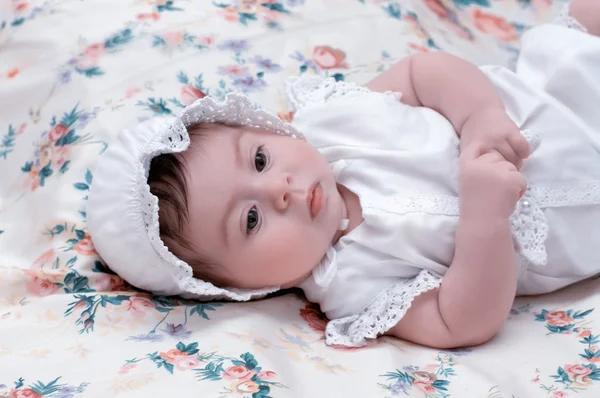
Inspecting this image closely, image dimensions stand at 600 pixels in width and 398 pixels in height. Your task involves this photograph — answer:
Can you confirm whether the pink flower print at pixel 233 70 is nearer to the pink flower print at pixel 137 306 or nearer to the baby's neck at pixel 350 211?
the baby's neck at pixel 350 211

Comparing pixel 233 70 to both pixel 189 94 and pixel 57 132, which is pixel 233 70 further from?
pixel 57 132

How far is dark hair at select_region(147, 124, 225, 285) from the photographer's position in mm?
1091

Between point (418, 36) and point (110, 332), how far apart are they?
1034 millimetres

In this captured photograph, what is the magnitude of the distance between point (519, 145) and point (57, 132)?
90 cm

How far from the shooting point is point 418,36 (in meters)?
1.67

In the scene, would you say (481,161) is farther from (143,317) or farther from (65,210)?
(65,210)

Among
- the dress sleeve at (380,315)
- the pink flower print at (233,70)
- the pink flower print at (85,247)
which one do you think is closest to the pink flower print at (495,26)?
the pink flower print at (233,70)

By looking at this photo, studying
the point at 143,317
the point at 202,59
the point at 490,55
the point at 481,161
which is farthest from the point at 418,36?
the point at 143,317

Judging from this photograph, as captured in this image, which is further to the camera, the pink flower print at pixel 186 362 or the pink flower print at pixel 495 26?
the pink flower print at pixel 495 26

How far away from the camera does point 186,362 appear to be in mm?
952

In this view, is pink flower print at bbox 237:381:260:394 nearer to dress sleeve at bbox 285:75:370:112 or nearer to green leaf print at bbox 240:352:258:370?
green leaf print at bbox 240:352:258:370

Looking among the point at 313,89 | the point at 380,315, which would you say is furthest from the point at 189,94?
the point at 380,315

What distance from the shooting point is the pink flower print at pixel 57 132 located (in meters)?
1.40

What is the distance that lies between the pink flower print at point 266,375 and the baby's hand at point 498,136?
0.52 m
